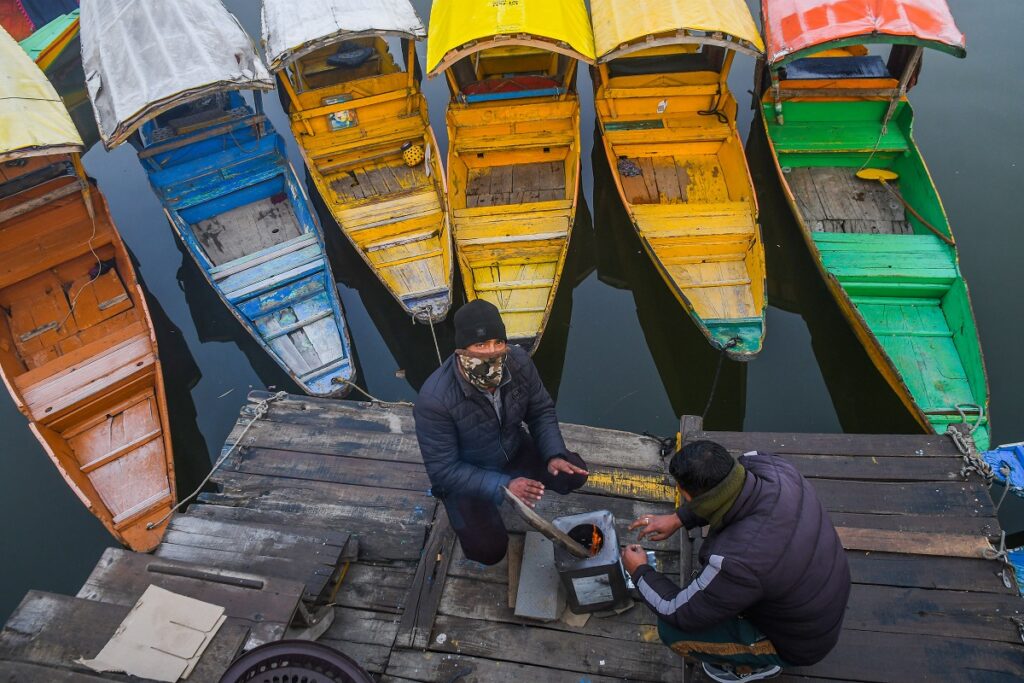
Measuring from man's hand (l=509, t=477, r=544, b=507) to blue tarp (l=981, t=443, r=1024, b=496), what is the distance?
4.11m

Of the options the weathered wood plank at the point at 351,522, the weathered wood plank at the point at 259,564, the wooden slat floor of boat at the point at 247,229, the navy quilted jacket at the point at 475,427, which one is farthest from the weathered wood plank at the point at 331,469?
Answer: the wooden slat floor of boat at the point at 247,229

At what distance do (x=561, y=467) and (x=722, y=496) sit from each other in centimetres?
135

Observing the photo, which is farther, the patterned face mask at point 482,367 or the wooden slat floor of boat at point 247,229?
the wooden slat floor of boat at point 247,229

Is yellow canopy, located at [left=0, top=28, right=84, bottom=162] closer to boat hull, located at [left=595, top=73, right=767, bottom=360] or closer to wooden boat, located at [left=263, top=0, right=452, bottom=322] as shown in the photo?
wooden boat, located at [left=263, top=0, right=452, bottom=322]

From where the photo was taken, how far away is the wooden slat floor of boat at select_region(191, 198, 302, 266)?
8281 millimetres

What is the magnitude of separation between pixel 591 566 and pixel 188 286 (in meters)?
7.81

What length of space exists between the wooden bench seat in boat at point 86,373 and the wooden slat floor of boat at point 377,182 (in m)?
3.18

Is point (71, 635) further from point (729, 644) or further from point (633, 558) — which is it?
point (729, 644)

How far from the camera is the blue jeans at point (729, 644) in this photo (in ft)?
10.0

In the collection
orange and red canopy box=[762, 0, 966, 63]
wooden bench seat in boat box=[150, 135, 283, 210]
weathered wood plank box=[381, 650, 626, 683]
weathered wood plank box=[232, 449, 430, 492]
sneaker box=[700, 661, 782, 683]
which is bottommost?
weathered wood plank box=[381, 650, 626, 683]

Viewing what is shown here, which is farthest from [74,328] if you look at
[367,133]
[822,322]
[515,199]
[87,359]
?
[822,322]

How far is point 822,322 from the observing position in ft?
25.9

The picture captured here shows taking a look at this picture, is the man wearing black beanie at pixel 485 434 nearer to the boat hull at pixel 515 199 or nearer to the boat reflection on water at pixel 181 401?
the boat hull at pixel 515 199

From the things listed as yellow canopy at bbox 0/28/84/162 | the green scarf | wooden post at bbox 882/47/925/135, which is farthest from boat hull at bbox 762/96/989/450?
yellow canopy at bbox 0/28/84/162
